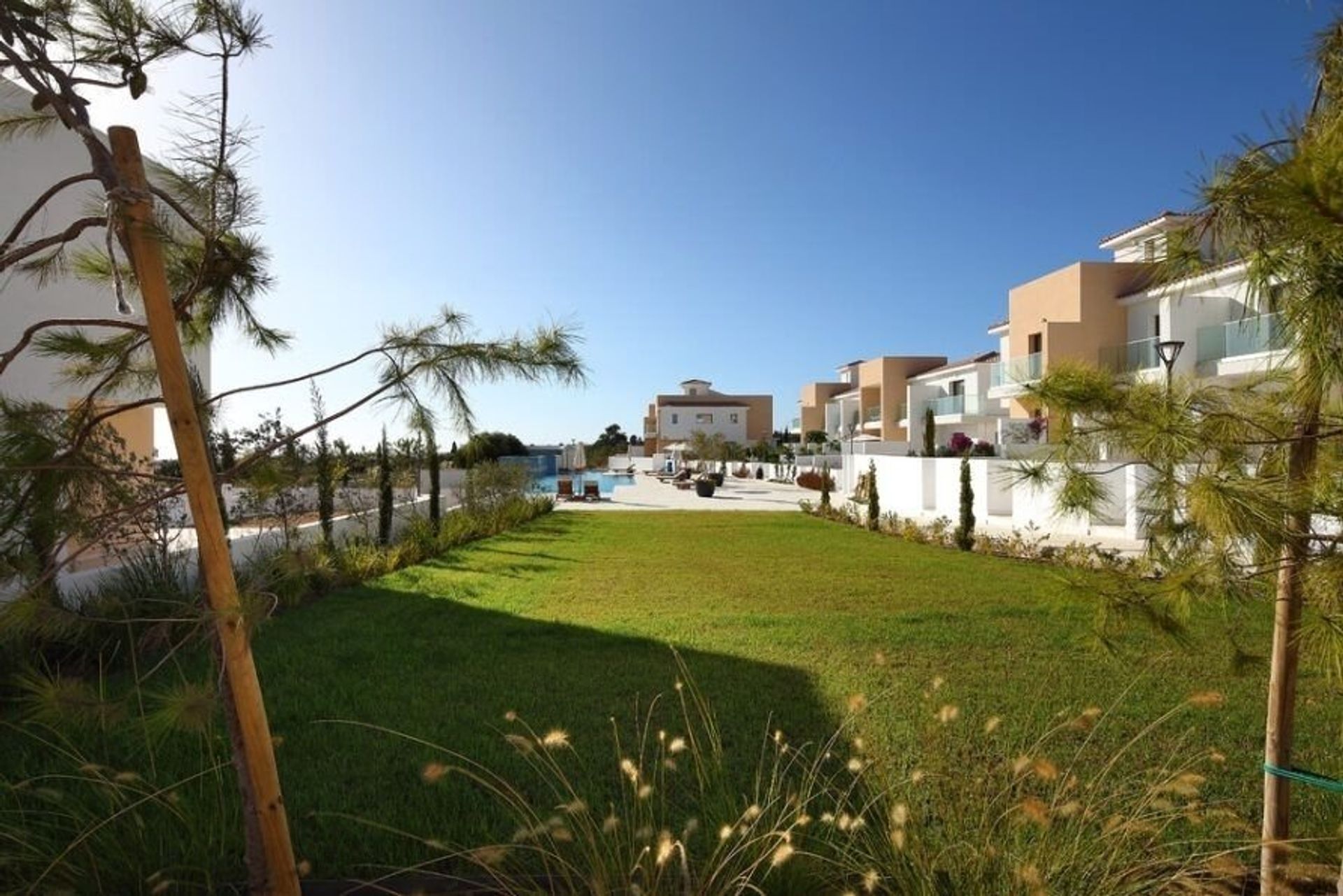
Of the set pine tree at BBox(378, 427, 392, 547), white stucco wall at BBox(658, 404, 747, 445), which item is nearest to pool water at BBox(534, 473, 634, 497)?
white stucco wall at BBox(658, 404, 747, 445)

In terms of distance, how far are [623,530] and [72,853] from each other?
13408mm

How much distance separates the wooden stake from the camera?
155 centimetres

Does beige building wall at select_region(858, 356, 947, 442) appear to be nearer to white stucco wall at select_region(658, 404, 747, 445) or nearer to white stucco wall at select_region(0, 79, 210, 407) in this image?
white stucco wall at select_region(658, 404, 747, 445)

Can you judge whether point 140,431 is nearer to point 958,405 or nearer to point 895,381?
point 958,405

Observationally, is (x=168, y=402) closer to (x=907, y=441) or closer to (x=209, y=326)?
(x=209, y=326)

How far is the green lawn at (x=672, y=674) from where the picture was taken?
3.12 metres

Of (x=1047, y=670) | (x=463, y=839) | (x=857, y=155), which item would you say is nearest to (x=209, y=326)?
(x=463, y=839)

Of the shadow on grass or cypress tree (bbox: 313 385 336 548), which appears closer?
the shadow on grass

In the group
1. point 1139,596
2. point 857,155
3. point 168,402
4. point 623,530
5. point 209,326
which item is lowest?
point 623,530

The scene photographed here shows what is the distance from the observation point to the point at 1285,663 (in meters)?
2.00

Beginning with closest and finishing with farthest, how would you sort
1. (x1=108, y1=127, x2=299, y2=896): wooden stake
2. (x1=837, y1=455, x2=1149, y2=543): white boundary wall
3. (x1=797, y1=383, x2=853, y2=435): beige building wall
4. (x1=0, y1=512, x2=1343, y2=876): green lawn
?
1. (x1=108, y1=127, x2=299, y2=896): wooden stake
2. (x1=0, y1=512, x2=1343, y2=876): green lawn
3. (x1=837, y1=455, x2=1149, y2=543): white boundary wall
4. (x1=797, y1=383, x2=853, y2=435): beige building wall

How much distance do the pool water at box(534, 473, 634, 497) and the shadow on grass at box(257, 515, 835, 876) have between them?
85.5 feet

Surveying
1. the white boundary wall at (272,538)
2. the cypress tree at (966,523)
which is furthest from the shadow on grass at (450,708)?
the cypress tree at (966,523)

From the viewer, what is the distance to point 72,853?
7.51ft
